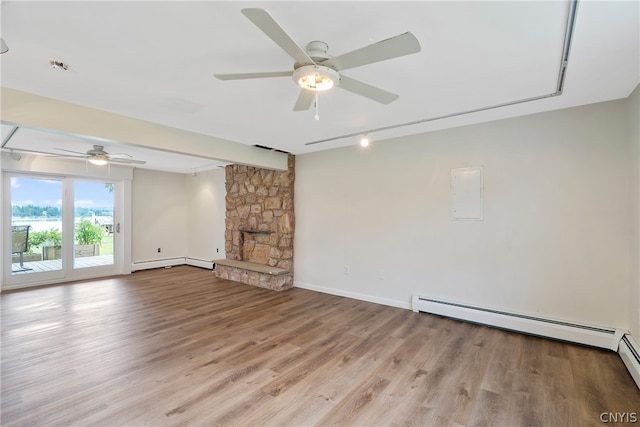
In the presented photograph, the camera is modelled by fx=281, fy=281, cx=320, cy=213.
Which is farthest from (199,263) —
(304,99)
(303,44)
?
(303,44)

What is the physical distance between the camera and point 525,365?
255cm

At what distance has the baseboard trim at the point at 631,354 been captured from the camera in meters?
2.28

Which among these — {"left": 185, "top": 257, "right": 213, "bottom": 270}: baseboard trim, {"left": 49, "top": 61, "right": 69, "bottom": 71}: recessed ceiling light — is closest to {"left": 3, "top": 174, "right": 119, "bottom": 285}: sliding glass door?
{"left": 185, "top": 257, "right": 213, "bottom": 270}: baseboard trim

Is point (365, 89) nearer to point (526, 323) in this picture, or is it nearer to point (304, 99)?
point (304, 99)

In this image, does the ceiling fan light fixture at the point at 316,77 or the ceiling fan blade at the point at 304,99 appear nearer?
the ceiling fan light fixture at the point at 316,77

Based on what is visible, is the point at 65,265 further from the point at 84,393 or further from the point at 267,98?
the point at 267,98

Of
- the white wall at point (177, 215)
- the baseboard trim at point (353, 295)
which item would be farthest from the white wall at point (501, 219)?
the white wall at point (177, 215)

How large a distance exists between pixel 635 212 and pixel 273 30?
3519 millimetres

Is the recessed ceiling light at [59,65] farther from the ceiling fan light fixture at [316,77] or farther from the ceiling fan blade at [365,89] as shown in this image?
the ceiling fan blade at [365,89]

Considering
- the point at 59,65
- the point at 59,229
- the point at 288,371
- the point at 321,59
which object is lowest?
the point at 288,371

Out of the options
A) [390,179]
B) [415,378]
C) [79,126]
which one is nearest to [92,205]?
[79,126]

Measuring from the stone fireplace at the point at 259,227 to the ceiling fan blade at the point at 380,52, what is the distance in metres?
3.61

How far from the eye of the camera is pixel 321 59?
5.91ft

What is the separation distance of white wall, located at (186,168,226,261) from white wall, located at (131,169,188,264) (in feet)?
0.65
